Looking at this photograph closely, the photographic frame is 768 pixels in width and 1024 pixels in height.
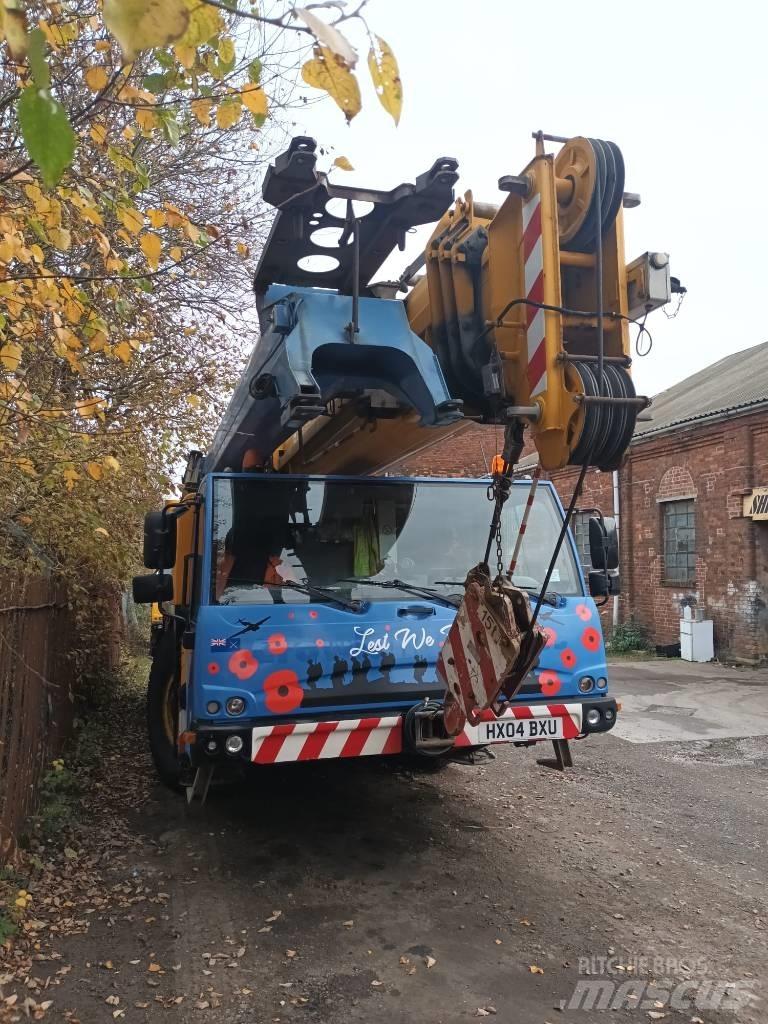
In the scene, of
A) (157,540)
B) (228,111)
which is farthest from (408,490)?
(228,111)

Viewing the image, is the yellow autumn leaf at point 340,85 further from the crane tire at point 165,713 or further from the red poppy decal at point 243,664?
the crane tire at point 165,713

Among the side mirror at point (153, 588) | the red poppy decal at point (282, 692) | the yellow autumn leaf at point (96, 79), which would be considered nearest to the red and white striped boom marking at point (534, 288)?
the yellow autumn leaf at point (96, 79)

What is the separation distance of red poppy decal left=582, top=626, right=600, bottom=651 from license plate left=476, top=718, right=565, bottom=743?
51 cm

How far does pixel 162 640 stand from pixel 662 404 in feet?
50.7

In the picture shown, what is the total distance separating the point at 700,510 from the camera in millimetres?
14328

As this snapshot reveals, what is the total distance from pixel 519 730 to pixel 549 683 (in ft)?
1.11

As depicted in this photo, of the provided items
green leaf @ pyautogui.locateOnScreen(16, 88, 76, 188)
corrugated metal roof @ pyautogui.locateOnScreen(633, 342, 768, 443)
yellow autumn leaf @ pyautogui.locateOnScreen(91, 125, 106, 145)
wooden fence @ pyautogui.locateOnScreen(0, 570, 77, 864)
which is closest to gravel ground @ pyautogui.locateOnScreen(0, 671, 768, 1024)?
wooden fence @ pyautogui.locateOnScreen(0, 570, 77, 864)

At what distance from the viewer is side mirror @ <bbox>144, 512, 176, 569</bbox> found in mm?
4914

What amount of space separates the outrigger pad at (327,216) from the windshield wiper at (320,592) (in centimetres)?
167

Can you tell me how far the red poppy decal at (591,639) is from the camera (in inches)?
185

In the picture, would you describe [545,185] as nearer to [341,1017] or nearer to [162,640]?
[341,1017]

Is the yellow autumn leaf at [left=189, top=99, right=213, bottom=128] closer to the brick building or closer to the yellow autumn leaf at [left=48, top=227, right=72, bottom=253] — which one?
the yellow autumn leaf at [left=48, top=227, right=72, bottom=253]

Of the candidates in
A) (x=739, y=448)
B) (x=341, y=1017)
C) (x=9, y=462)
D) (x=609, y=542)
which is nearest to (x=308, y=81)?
(x=9, y=462)

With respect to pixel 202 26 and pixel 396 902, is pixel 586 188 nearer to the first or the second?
pixel 202 26
